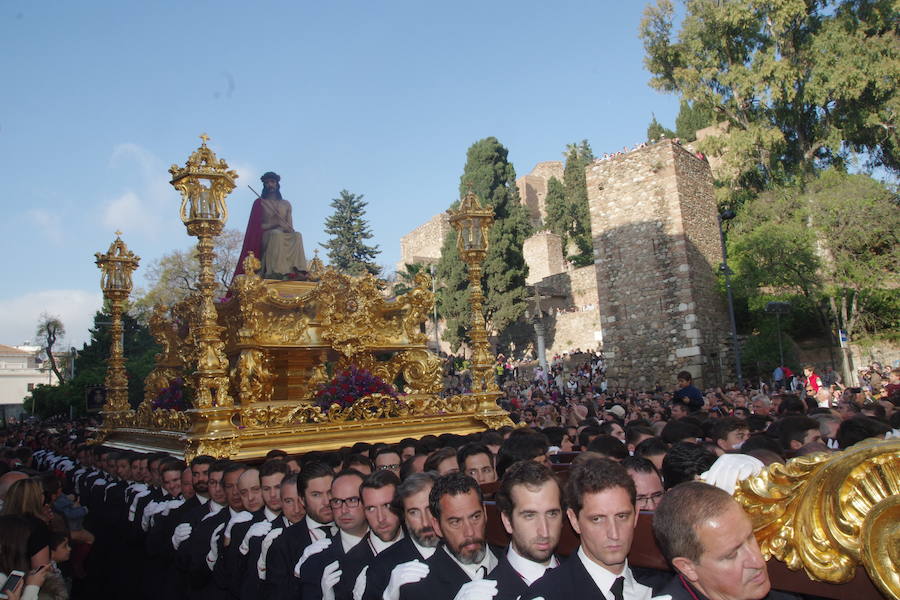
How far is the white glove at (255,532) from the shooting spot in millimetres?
5102

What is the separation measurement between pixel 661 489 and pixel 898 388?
8455 mm

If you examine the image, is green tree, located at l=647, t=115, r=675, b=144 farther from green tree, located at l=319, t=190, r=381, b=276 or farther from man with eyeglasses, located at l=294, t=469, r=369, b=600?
man with eyeglasses, located at l=294, t=469, r=369, b=600

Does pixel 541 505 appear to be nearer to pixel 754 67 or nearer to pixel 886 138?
pixel 754 67

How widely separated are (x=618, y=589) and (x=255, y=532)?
10.9 feet

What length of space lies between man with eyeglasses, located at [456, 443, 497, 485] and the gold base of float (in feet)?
13.7

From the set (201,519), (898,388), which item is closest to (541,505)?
(201,519)

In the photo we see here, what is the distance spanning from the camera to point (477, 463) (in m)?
5.31

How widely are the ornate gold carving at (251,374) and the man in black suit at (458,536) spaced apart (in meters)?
7.10

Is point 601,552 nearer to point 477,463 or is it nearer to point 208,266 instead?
point 477,463

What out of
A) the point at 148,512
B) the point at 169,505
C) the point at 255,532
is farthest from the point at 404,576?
the point at 148,512

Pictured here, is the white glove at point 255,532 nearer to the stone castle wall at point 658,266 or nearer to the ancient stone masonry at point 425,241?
the stone castle wall at point 658,266

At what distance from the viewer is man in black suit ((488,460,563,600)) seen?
Result: 2971 millimetres

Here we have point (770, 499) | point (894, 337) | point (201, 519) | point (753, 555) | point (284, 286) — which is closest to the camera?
point (753, 555)

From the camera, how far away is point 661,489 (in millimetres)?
3764
